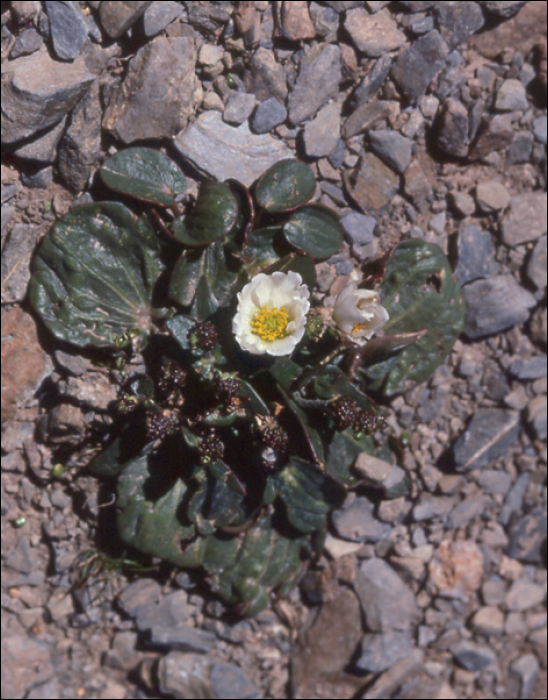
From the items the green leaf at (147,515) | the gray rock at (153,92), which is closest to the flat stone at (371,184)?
the gray rock at (153,92)

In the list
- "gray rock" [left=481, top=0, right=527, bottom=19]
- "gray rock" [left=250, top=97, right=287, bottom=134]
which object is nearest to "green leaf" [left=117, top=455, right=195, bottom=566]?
"gray rock" [left=250, top=97, right=287, bottom=134]

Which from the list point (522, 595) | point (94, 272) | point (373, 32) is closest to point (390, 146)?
point (373, 32)

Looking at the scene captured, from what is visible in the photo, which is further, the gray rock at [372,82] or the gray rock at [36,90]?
the gray rock at [372,82]

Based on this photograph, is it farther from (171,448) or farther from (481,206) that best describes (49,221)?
(481,206)

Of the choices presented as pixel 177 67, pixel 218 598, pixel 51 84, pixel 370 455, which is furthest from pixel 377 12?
pixel 218 598

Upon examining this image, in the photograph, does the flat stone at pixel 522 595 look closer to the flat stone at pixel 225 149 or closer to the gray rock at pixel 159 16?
the flat stone at pixel 225 149

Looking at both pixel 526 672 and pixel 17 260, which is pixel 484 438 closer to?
pixel 526 672

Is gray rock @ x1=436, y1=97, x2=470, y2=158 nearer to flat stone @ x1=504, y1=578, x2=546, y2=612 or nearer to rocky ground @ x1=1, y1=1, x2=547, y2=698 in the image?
rocky ground @ x1=1, y1=1, x2=547, y2=698
